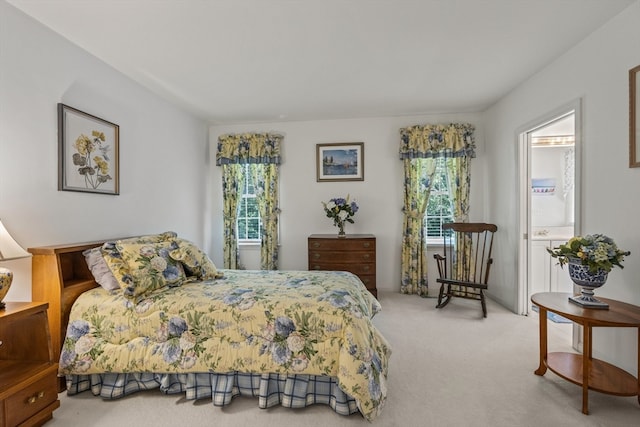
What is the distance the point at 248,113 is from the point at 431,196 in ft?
9.51

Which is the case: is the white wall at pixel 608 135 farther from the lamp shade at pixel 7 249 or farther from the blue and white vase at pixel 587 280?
the lamp shade at pixel 7 249

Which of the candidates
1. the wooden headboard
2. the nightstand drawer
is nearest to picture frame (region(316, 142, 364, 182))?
the wooden headboard

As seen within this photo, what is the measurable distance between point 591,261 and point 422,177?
99.7 inches

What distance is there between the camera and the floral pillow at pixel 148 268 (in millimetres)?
2066

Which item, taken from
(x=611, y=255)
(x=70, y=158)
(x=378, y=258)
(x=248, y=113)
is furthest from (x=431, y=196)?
(x=70, y=158)

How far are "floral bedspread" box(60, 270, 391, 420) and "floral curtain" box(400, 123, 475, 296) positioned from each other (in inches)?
94.5

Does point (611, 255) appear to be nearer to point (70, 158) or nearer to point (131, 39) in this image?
point (131, 39)

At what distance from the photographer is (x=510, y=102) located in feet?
11.5

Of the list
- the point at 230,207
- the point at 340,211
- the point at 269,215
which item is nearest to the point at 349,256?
the point at 340,211

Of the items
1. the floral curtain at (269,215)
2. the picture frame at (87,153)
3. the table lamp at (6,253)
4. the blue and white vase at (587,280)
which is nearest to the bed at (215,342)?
the table lamp at (6,253)

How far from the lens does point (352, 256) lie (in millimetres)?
3928

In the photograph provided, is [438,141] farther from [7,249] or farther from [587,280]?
[7,249]

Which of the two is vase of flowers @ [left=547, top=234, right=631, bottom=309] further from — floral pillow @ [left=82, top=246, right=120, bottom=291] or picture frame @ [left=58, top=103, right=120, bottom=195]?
picture frame @ [left=58, top=103, right=120, bottom=195]

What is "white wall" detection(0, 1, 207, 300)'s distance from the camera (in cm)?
196
